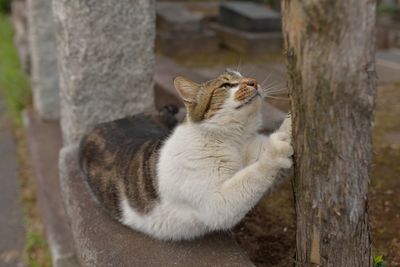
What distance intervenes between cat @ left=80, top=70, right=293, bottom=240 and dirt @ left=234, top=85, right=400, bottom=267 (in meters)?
0.52

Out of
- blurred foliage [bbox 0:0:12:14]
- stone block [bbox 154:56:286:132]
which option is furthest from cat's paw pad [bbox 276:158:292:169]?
blurred foliage [bbox 0:0:12:14]

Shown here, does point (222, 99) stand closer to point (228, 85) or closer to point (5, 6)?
point (228, 85)

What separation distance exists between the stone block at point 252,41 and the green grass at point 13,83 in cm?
282

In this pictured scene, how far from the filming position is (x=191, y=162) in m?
2.08

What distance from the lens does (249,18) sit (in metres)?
7.17

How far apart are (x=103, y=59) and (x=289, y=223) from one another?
1560 millimetres

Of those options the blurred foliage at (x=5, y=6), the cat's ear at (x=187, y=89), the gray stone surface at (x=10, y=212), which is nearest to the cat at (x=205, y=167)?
the cat's ear at (x=187, y=89)

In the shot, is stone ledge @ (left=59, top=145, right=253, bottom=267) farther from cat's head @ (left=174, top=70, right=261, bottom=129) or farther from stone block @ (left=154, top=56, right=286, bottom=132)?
stone block @ (left=154, top=56, right=286, bottom=132)

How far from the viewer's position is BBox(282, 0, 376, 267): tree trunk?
143 cm

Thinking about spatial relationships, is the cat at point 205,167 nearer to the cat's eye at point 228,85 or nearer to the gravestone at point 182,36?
the cat's eye at point 228,85

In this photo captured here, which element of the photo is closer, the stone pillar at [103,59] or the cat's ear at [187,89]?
the cat's ear at [187,89]

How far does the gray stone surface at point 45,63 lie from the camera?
5.00 m

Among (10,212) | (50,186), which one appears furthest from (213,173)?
(10,212)

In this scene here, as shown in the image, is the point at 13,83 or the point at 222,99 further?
the point at 13,83
